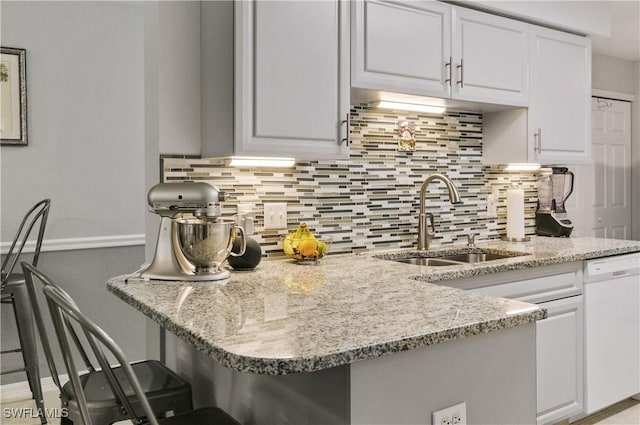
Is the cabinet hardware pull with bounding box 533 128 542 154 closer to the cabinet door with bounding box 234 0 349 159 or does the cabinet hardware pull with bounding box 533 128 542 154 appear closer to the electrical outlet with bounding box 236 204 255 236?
the cabinet door with bounding box 234 0 349 159

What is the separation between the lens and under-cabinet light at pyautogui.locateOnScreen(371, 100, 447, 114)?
2.72 meters

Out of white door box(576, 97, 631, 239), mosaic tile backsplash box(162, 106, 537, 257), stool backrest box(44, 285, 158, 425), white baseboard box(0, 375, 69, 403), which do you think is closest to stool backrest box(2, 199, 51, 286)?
white baseboard box(0, 375, 69, 403)

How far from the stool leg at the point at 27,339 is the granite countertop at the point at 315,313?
1.39 metres

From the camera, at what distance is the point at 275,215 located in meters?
2.48

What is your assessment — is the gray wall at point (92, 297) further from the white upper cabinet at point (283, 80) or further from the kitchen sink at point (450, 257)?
the kitchen sink at point (450, 257)

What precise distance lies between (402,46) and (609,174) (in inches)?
129

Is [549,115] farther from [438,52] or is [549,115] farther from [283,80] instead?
[283,80]

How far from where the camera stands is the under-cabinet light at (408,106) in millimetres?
2725

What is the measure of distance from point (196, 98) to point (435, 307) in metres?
1.40

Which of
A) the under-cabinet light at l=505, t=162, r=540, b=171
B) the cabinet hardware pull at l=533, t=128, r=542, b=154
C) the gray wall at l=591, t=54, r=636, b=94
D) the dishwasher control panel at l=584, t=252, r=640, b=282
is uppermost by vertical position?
the gray wall at l=591, t=54, r=636, b=94

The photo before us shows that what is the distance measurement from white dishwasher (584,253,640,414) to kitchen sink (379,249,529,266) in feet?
1.42

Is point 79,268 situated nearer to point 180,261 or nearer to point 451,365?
point 180,261

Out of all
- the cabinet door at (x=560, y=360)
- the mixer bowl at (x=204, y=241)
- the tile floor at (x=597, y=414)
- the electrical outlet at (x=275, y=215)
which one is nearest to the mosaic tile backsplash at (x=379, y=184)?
the electrical outlet at (x=275, y=215)

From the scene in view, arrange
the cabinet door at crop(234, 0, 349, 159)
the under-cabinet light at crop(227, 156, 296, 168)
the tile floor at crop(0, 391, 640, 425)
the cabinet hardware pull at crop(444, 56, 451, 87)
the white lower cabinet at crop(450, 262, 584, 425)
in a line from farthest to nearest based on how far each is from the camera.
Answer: the tile floor at crop(0, 391, 640, 425)
the cabinet hardware pull at crop(444, 56, 451, 87)
the white lower cabinet at crop(450, 262, 584, 425)
the under-cabinet light at crop(227, 156, 296, 168)
the cabinet door at crop(234, 0, 349, 159)
